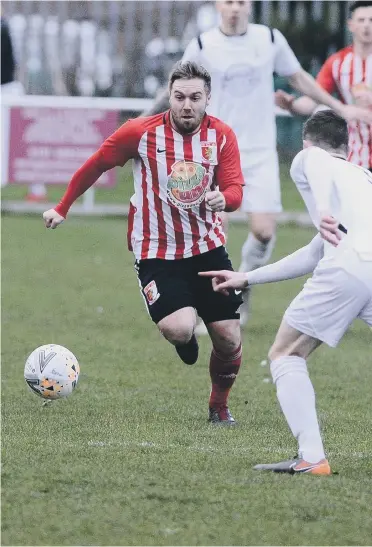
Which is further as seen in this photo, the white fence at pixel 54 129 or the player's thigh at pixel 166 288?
the white fence at pixel 54 129

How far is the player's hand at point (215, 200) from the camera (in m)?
6.29

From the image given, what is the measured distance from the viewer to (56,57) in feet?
76.4

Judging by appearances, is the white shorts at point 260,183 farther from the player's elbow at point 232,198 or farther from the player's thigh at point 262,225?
the player's elbow at point 232,198

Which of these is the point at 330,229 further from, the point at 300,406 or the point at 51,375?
the point at 51,375

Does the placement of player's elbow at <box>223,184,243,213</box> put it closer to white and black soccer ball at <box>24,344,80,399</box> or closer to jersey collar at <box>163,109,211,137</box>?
jersey collar at <box>163,109,211,137</box>

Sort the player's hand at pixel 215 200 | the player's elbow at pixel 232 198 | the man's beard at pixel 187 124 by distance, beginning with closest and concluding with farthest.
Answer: the player's hand at pixel 215 200
the player's elbow at pixel 232 198
the man's beard at pixel 187 124

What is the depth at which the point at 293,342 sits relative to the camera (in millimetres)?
5453

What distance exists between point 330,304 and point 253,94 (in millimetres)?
4739

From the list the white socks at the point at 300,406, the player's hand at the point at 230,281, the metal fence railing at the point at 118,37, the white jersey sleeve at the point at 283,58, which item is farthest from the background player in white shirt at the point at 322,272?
the metal fence railing at the point at 118,37

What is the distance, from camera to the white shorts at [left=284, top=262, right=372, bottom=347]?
5254 mm

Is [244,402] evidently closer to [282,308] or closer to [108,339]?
[108,339]

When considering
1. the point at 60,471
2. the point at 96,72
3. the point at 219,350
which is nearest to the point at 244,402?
the point at 219,350

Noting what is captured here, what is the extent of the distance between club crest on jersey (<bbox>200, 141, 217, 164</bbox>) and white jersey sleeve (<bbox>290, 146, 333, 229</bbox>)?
53.2 inches

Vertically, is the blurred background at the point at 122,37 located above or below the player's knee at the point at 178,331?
below
